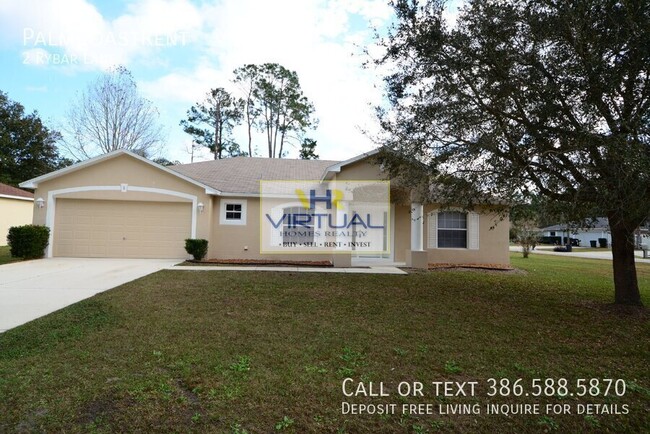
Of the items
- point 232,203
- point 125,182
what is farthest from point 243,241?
point 125,182

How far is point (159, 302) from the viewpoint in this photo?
21.9 ft

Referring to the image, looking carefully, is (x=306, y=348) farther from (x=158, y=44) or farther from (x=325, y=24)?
(x=158, y=44)

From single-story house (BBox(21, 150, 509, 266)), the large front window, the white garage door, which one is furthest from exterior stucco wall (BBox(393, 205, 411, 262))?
the white garage door

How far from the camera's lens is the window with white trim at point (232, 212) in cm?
1410

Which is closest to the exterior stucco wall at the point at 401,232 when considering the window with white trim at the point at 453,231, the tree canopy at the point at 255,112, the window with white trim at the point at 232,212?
the window with white trim at the point at 453,231

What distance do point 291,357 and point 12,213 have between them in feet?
84.7

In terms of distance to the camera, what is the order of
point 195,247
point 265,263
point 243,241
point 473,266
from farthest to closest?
point 243,241, point 473,266, point 265,263, point 195,247

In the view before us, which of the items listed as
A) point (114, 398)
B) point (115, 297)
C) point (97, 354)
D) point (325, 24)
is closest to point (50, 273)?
point (115, 297)

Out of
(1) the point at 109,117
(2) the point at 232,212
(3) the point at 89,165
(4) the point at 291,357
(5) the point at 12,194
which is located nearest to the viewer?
(4) the point at 291,357

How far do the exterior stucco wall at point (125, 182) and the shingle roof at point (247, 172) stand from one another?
0.75 m

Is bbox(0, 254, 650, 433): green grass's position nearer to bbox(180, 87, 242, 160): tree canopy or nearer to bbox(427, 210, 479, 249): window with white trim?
bbox(427, 210, 479, 249): window with white trim

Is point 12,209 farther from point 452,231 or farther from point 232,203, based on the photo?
point 452,231

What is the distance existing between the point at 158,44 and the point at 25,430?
11.9 metres

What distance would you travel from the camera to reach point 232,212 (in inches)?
557
